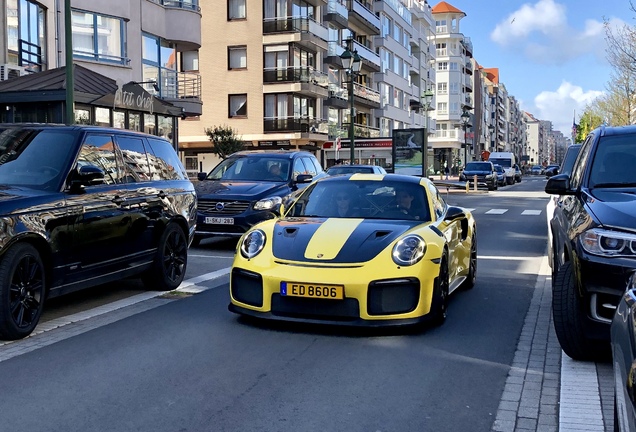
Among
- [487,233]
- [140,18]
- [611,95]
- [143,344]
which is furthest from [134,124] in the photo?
[611,95]

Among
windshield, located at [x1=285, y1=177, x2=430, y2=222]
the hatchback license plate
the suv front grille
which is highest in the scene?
windshield, located at [x1=285, y1=177, x2=430, y2=222]

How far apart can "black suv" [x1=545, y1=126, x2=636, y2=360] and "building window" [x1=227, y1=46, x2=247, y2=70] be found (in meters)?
45.4

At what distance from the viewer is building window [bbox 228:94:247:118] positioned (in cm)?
5041

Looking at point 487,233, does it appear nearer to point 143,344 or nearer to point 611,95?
point 143,344

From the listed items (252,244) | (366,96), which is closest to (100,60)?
(252,244)

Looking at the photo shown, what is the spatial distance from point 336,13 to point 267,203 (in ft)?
150

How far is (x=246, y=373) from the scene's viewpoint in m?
5.20

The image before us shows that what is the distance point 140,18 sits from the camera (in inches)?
1142

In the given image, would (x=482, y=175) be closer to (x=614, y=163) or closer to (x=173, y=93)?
(x=173, y=93)

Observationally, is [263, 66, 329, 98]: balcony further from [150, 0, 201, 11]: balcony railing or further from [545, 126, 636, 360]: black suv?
[545, 126, 636, 360]: black suv

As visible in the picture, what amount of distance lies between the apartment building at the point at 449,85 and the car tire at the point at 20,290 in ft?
322

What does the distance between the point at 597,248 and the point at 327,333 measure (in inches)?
95.3

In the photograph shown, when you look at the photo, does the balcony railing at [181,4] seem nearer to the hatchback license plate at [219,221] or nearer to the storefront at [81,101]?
the storefront at [81,101]

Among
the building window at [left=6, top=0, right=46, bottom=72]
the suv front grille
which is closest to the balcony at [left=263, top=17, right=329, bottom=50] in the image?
the building window at [left=6, top=0, right=46, bottom=72]
